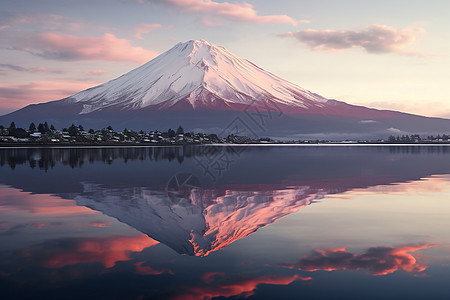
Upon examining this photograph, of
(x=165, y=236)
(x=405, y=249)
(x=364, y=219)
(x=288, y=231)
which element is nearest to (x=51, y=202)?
(x=165, y=236)

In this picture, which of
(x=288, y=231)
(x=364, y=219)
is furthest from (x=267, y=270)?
(x=364, y=219)

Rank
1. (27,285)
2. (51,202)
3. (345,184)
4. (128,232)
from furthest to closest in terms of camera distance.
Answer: (345,184), (51,202), (128,232), (27,285)

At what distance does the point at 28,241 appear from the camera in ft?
47.4

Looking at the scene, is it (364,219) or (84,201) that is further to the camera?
(84,201)

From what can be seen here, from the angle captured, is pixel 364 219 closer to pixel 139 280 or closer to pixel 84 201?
pixel 139 280

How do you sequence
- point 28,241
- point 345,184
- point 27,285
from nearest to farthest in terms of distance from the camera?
point 27,285
point 28,241
point 345,184

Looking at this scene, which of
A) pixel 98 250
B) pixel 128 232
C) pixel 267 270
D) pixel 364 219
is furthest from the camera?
pixel 364 219

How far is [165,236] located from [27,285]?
5.74m

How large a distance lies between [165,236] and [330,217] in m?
7.85

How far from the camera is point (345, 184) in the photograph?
1352 inches

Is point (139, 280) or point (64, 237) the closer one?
point (139, 280)

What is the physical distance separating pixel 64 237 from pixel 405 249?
37.2ft

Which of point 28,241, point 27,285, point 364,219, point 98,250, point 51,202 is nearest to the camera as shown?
point 27,285

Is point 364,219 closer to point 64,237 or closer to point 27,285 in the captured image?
point 64,237
